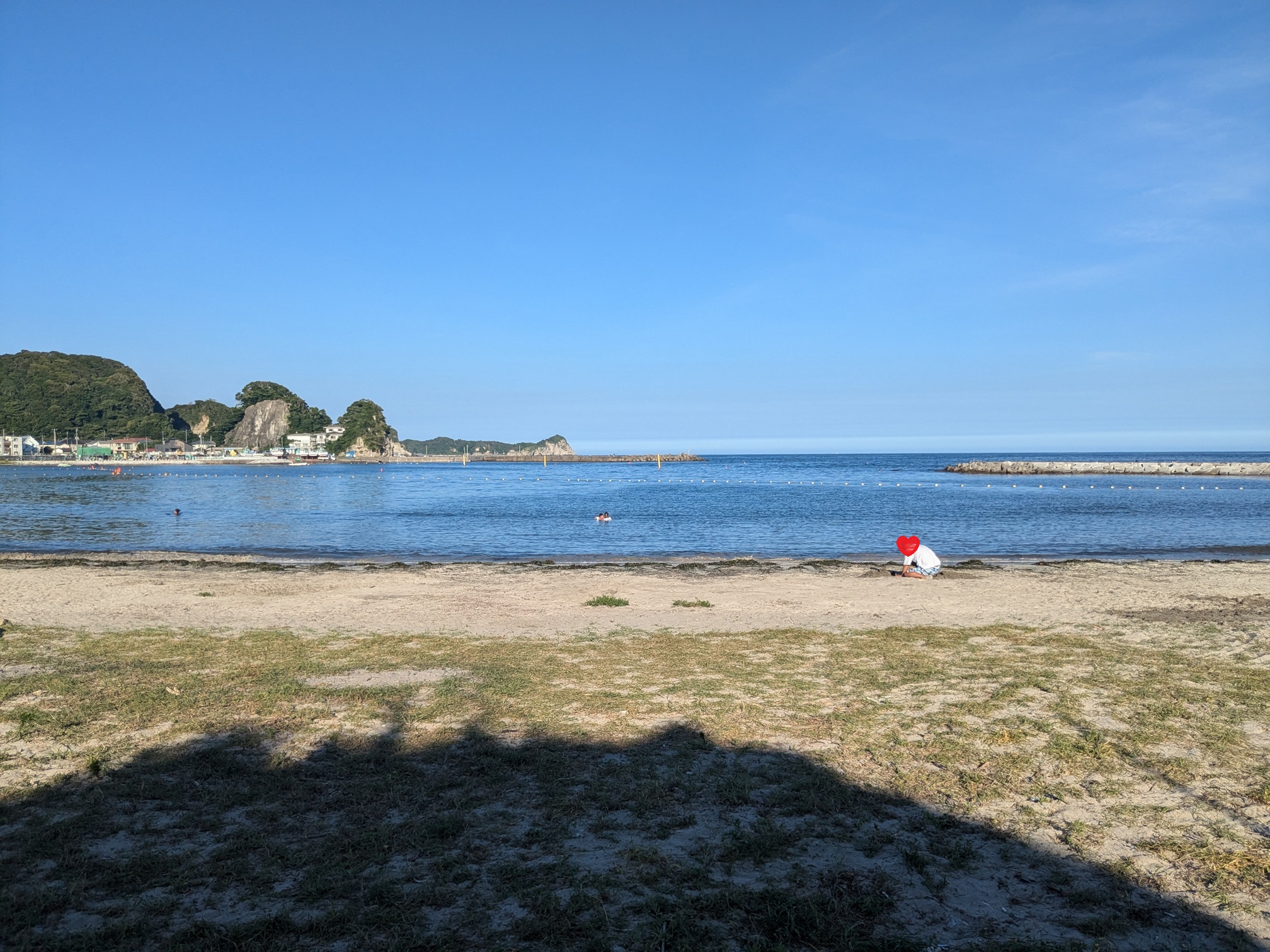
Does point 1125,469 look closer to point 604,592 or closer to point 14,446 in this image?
point 604,592

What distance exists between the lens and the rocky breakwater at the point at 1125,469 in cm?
9825

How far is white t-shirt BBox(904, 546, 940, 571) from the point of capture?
2000 cm

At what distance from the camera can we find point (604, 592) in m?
17.7

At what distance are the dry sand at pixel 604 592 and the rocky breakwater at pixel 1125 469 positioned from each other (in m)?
91.2

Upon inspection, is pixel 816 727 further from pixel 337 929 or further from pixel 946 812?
pixel 337 929

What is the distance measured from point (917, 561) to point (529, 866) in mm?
17591

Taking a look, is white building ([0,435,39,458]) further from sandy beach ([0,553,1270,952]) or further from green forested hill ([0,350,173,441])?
sandy beach ([0,553,1270,952])

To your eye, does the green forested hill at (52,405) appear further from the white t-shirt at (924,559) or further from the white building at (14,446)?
the white t-shirt at (924,559)

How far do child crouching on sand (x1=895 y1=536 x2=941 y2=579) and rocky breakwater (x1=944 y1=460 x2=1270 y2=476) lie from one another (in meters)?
95.7

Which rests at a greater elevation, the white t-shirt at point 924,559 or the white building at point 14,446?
the white building at point 14,446

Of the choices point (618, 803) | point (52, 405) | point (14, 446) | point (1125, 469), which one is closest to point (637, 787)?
point (618, 803)

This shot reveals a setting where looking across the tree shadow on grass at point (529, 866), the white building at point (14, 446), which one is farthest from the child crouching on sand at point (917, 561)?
the white building at point (14, 446)

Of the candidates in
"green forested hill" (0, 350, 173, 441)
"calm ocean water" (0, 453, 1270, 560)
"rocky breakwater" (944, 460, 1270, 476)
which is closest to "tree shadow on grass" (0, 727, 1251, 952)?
"calm ocean water" (0, 453, 1270, 560)

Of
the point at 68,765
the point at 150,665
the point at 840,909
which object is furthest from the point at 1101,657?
the point at 150,665
